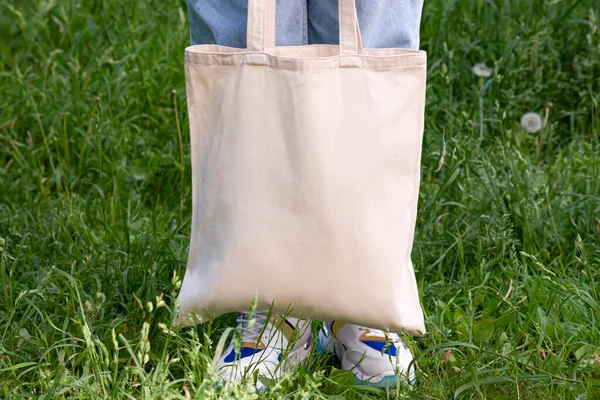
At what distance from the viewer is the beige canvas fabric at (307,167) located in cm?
158

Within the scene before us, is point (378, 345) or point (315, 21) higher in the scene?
point (315, 21)

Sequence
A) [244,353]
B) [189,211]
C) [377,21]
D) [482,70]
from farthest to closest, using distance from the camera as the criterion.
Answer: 1. [482,70]
2. [189,211]
3. [244,353]
4. [377,21]

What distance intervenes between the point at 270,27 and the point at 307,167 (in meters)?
0.27

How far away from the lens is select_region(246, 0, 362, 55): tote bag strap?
5.21 ft

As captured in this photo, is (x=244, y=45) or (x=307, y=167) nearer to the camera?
(x=307, y=167)

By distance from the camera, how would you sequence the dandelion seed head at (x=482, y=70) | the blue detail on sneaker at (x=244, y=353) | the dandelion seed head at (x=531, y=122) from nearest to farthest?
the blue detail on sneaker at (x=244, y=353) → the dandelion seed head at (x=531, y=122) → the dandelion seed head at (x=482, y=70)

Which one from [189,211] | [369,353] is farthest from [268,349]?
[189,211]

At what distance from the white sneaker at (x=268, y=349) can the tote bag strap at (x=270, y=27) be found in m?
0.55

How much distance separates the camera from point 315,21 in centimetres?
182

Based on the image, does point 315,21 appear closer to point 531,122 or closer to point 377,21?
point 377,21

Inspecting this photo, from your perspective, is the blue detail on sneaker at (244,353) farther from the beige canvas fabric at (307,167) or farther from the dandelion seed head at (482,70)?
the dandelion seed head at (482,70)

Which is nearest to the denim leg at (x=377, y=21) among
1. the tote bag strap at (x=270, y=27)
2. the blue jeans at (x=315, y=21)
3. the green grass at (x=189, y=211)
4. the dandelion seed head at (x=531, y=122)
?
the blue jeans at (x=315, y=21)

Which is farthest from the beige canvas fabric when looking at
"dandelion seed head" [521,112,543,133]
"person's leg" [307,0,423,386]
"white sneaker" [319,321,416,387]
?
"dandelion seed head" [521,112,543,133]

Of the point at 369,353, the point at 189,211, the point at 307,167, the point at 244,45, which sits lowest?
the point at 369,353
